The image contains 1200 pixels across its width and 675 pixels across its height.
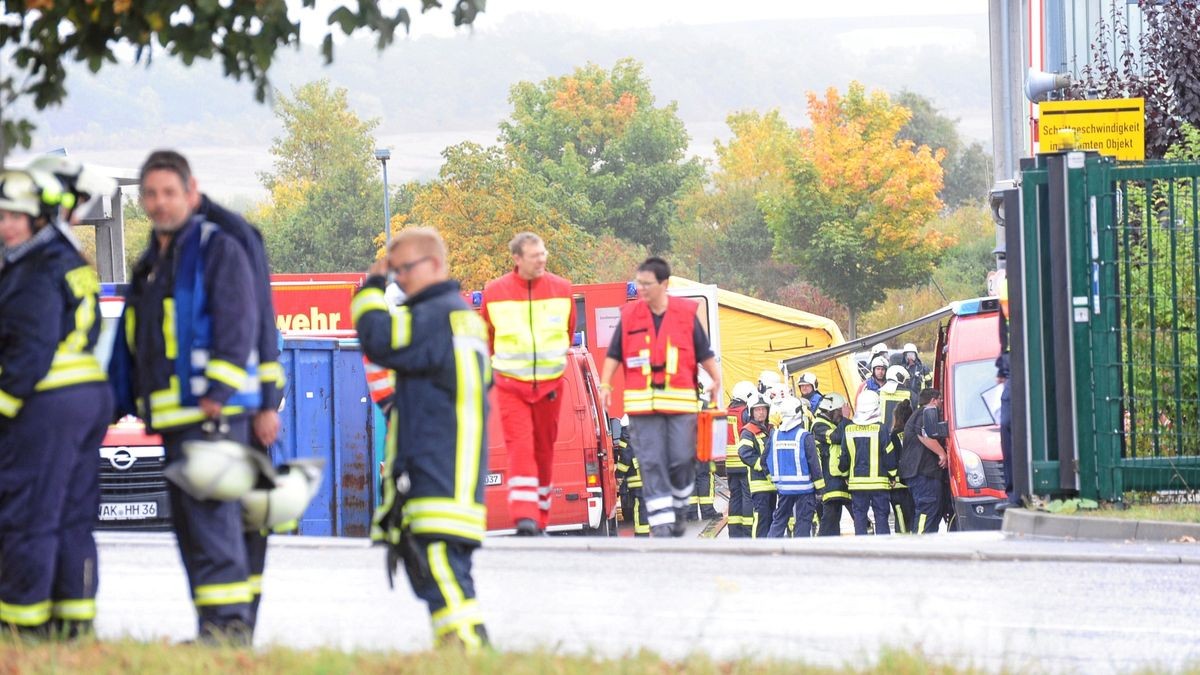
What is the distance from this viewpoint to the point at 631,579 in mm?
10477

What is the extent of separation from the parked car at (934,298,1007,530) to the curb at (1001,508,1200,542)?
306 cm

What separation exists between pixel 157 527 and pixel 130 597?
22.1ft

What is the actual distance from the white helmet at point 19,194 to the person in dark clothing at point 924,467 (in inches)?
508

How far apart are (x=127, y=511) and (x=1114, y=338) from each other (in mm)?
8537

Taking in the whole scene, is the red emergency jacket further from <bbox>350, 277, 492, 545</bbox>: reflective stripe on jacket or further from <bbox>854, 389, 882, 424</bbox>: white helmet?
<bbox>854, 389, 882, 424</bbox>: white helmet

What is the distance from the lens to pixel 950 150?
414 feet


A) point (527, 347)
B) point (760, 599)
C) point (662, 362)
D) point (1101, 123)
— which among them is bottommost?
point (760, 599)

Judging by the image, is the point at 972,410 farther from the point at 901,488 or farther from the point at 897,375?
the point at 897,375

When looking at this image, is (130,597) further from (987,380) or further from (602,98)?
(602,98)

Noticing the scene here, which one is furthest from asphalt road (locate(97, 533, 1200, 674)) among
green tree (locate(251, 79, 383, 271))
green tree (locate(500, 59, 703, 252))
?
green tree (locate(500, 59, 703, 252))

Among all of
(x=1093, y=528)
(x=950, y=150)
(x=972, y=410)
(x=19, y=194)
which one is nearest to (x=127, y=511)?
(x=972, y=410)

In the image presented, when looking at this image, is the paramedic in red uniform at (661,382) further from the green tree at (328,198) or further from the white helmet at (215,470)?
the green tree at (328,198)

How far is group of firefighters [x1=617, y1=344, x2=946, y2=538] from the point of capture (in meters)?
19.1

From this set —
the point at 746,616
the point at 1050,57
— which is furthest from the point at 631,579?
the point at 1050,57
